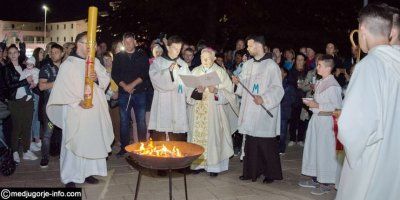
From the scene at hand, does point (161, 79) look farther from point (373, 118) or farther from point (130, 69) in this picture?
point (373, 118)

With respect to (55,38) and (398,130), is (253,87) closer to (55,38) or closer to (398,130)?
(398,130)

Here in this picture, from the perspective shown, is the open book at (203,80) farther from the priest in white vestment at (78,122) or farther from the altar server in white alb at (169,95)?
the priest in white vestment at (78,122)

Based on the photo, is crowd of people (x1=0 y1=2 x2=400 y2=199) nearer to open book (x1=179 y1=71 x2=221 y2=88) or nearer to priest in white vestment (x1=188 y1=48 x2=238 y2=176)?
priest in white vestment (x1=188 y1=48 x2=238 y2=176)

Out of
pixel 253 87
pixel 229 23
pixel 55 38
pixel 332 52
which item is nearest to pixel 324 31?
pixel 229 23

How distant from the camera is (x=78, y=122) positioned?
6547mm

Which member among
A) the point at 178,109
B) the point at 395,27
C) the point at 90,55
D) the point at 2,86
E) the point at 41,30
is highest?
the point at 41,30

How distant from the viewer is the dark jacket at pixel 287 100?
30.1 ft

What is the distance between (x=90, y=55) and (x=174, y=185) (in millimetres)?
2289

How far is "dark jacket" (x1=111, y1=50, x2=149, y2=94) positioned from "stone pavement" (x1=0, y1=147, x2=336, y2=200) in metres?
1.68

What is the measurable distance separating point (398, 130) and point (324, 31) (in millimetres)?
17955

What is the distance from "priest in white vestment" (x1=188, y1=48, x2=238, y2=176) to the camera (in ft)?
24.5

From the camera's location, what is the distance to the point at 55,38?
119 m

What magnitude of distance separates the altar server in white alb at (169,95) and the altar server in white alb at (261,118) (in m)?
1.18

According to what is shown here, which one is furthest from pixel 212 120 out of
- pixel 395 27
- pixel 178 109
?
pixel 395 27
